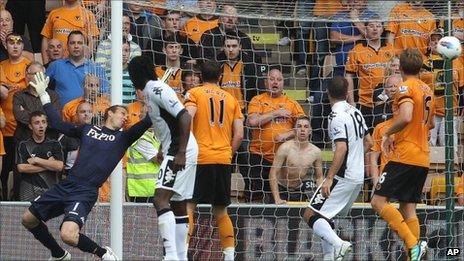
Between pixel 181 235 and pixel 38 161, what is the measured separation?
3339 millimetres

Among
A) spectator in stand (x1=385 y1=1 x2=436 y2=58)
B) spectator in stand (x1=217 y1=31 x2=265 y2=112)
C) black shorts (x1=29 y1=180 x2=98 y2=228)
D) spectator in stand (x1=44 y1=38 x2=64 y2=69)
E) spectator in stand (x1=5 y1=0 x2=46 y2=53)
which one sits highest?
spectator in stand (x1=5 y1=0 x2=46 y2=53)

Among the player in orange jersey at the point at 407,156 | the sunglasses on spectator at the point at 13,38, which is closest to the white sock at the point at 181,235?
the player in orange jersey at the point at 407,156

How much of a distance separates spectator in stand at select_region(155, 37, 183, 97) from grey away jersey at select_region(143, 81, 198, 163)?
10.3ft

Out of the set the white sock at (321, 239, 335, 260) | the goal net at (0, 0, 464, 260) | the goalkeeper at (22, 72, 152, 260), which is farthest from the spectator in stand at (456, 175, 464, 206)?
the goalkeeper at (22, 72, 152, 260)

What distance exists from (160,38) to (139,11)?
0.44 m

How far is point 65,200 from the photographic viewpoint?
495 inches

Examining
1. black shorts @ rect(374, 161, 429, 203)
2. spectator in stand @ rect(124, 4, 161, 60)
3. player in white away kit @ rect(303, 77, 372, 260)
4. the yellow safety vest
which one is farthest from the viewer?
spectator in stand @ rect(124, 4, 161, 60)

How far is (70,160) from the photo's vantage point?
49.3 ft

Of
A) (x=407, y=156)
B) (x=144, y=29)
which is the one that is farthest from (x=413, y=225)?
(x=144, y=29)

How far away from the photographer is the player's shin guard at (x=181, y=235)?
39.4 ft

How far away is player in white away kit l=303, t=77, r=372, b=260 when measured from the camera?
41.9 feet

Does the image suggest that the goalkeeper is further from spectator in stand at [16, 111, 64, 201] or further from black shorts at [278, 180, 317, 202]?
black shorts at [278, 180, 317, 202]

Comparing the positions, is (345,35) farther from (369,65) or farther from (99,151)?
(99,151)

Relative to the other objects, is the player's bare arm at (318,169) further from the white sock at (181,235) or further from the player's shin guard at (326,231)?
the white sock at (181,235)
